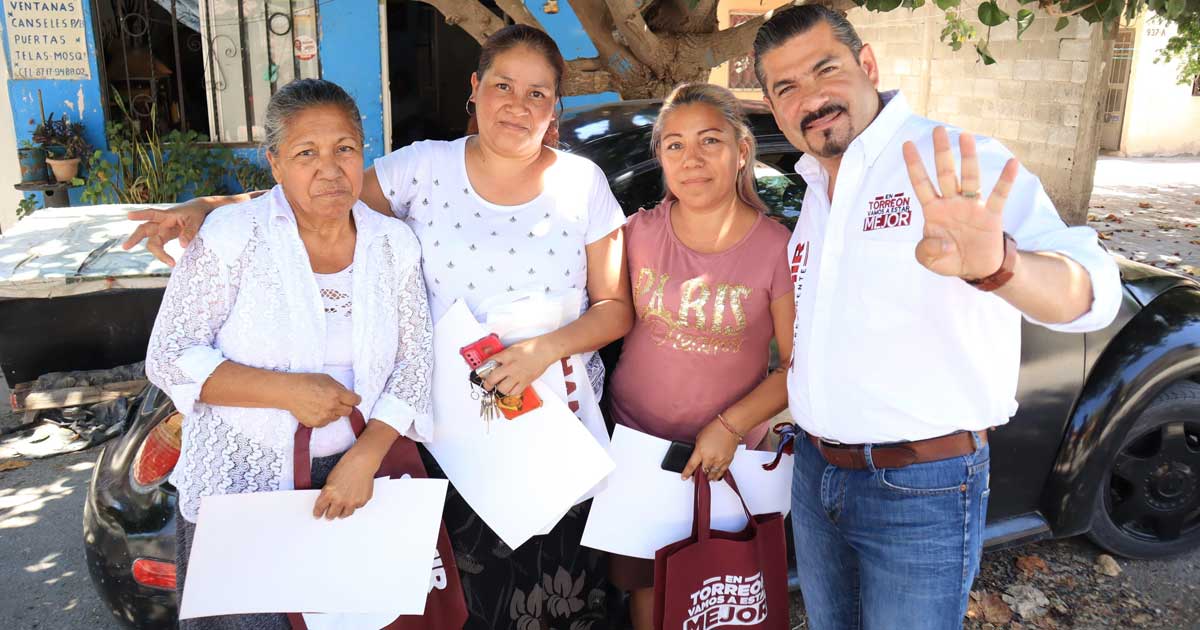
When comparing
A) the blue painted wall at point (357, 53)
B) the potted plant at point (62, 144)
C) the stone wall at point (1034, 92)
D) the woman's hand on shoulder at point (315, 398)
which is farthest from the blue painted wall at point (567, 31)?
the woman's hand on shoulder at point (315, 398)

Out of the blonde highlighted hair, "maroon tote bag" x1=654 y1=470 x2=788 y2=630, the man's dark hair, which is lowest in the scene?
"maroon tote bag" x1=654 y1=470 x2=788 y2=630

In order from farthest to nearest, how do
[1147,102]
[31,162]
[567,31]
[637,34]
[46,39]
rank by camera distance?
[1147,102] → [567,31] → [31,162] → [46,39] → [637,34]

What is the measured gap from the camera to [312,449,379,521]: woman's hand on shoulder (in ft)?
6.69

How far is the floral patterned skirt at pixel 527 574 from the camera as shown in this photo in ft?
7.96

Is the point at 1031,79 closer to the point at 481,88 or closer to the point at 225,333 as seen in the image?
the point at 481,88

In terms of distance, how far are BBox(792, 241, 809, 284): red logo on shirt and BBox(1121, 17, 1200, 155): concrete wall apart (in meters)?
15.0

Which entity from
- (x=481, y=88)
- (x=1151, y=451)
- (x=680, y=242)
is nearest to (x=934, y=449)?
(x=680, y=242)

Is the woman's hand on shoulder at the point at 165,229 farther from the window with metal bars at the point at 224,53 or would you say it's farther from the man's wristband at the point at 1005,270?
the window with metal bars at the point at 224,53

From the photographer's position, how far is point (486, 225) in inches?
91.1

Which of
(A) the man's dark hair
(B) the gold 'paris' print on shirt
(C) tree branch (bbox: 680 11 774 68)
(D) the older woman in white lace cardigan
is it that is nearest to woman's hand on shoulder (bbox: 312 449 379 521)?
(D) the older woman in white lace cardigan

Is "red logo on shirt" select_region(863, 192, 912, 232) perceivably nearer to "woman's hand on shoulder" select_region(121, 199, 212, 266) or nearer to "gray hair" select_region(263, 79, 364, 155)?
"gray hair" select_region(263, 79, 364, 155)

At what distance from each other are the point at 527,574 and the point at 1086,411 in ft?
6.76

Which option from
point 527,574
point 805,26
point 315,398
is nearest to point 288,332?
point 315,398

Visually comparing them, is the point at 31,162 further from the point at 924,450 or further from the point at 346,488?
the point at 924,450
